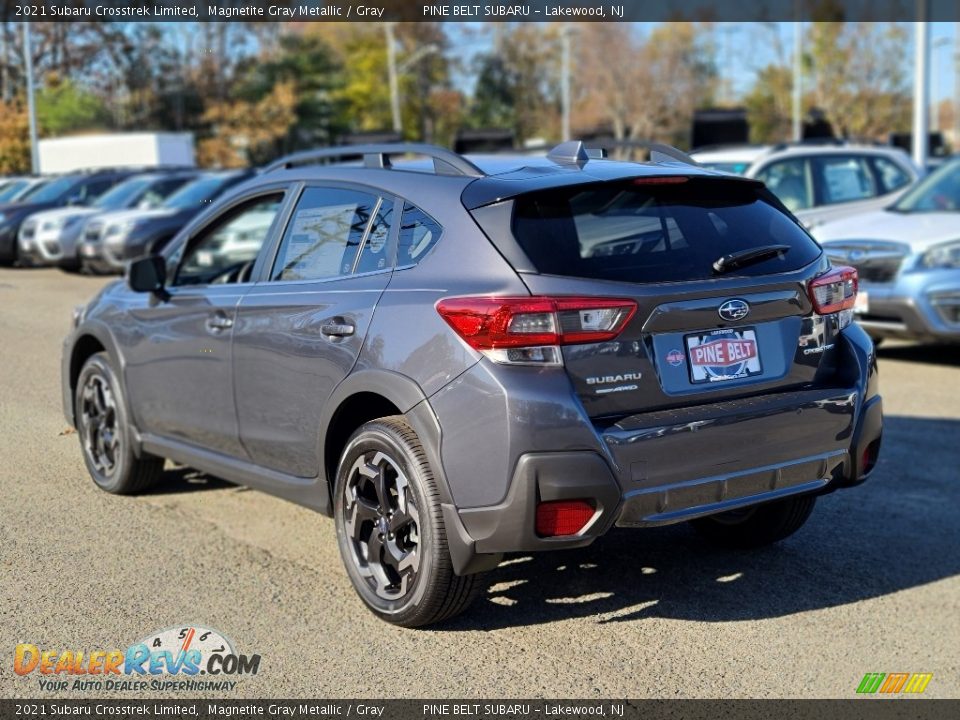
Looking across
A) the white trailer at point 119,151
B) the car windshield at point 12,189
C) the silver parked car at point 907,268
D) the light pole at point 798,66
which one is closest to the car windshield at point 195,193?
the car windshield at point 12,189

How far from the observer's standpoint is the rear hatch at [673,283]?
408cm

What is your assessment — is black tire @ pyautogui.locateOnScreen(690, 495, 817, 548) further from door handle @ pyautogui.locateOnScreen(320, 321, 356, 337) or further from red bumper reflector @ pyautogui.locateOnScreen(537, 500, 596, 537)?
door handle @ pyautogui.locateOnScreen(320, 321, 356, 337)

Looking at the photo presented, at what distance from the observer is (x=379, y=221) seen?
187 inches

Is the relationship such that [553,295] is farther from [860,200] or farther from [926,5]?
[926,5]

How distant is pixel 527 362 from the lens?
399 centimetres

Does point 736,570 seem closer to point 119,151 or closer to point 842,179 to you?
point 842,179

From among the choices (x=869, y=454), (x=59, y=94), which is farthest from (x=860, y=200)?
(x=59, y=94)

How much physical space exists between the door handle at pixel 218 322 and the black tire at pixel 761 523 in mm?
2243

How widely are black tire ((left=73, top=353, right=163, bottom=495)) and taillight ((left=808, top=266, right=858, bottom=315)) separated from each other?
11.0 feet

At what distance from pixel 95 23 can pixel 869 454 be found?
5855 centimetres

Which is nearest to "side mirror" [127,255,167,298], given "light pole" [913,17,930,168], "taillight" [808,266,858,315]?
"taillight" [808,266,858,315]

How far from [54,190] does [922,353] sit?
17705 mm

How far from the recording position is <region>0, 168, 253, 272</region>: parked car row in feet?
59.7

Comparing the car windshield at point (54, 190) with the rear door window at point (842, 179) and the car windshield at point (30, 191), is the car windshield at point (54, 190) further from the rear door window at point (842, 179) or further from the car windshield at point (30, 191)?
the rear door window at point (842, 179)
